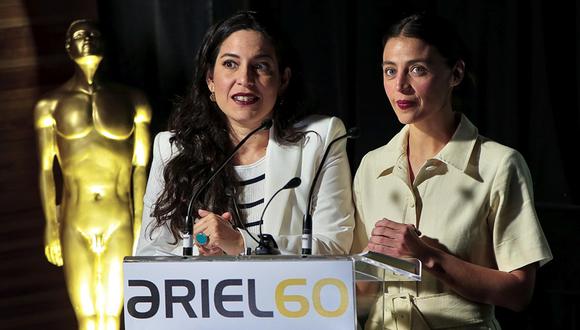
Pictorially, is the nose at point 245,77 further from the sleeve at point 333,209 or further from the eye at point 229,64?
the sleeve at point 333,209

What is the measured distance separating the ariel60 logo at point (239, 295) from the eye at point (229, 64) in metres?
0.75

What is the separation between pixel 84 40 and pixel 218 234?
84.0 inches

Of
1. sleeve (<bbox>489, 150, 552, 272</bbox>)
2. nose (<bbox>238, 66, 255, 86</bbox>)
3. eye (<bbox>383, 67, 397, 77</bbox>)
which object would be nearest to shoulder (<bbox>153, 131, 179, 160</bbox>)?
nose (<bbox>238, 66, 255, 86</bbox>)

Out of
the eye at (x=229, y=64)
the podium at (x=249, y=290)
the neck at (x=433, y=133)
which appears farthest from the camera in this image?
the eye at (x=229, y=64)

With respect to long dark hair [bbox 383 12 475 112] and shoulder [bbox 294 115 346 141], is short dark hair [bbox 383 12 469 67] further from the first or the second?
shoulder [bbox 294 115 346 141]

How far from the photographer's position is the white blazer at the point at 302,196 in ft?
9.18

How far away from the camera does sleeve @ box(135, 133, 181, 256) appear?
2908mm

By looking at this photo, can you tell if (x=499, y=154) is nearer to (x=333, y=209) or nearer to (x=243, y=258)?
(x=333, y=209)

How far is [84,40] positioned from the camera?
4.55 metres

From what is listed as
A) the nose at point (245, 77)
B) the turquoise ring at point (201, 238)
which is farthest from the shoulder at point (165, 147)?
the turquoise ring at point (201, 238)

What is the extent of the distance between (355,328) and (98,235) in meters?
2.49

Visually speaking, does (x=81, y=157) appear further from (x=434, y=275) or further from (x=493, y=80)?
(x=434, y=275)

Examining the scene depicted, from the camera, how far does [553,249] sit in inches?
148

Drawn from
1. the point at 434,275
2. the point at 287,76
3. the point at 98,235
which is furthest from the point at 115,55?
the point at 434,275
